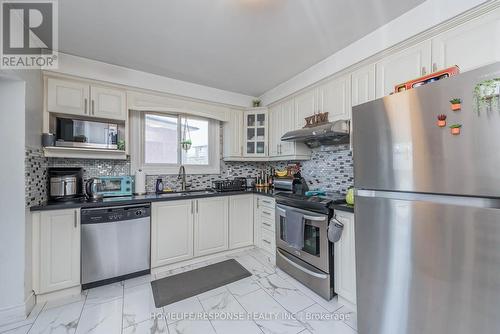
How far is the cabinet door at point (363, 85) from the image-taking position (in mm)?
1962

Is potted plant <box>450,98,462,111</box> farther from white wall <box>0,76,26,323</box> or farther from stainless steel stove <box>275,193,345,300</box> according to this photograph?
white wall <box>0,76,26,323</box>

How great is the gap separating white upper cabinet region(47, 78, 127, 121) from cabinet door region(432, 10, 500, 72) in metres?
3.16

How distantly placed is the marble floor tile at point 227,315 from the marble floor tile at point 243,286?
0.07 m

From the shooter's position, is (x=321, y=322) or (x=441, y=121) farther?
(x=321, y=322)

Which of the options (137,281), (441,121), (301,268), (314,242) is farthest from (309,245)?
(137,281)

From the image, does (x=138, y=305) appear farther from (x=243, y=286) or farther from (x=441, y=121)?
(x=441, y=121)

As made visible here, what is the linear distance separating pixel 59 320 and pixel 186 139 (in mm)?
2389

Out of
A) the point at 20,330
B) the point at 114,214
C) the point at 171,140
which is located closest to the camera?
the point at 20,330

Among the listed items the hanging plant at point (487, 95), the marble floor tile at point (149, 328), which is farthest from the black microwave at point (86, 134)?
the hanging plant at point (487, 95)

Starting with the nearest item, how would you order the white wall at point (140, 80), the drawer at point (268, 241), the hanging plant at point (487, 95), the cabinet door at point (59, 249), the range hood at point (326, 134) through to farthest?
the hanging plant at point (487, 95) → the cabinet door at point (59, 249) → the range hood at point (326, 134) → the white wall at point (140, 80) → the drawer at point (268, 241)

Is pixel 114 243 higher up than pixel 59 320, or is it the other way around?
pixel 114 243

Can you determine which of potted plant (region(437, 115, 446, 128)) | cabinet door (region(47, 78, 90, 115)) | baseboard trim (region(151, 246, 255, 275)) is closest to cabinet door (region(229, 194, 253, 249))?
baseboard trim (region(151, 246, 255, 275))

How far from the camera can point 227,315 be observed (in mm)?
1745

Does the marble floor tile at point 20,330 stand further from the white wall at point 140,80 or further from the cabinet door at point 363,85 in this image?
the cabinet door at point 363,85
